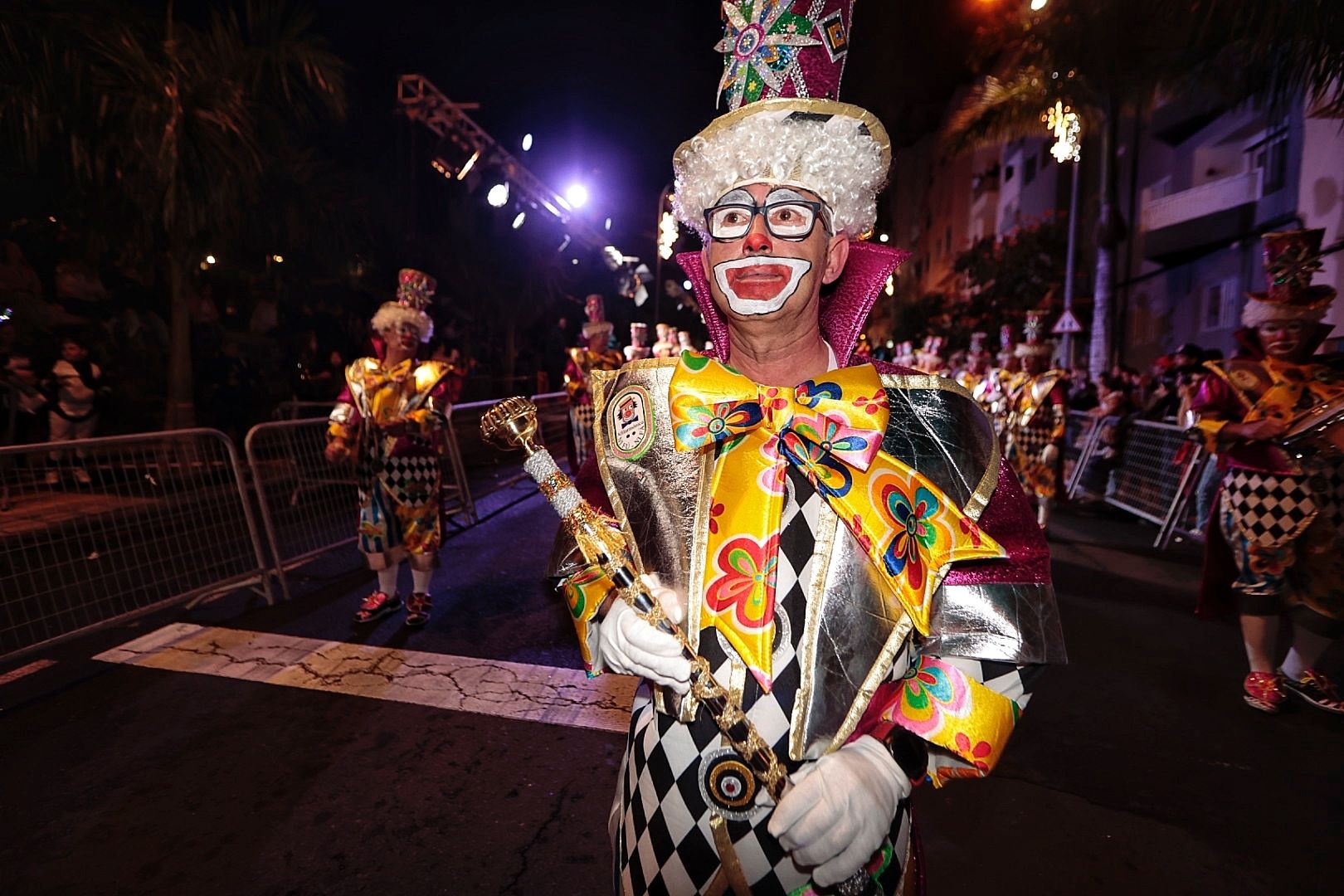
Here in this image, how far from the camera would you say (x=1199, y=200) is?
16.4 meters

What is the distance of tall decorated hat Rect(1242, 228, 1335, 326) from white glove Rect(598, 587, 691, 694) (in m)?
4.11

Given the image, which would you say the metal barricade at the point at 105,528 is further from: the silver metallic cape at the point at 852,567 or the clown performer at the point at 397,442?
the silver metallic cape at the point at 852,567

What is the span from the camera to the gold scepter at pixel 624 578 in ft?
4.25

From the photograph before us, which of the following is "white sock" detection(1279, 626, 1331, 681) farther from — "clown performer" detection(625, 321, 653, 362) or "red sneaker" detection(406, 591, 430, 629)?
"clown performer" detection(625, 321, 653, 362)

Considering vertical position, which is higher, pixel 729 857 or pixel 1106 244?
pixel 1106 244

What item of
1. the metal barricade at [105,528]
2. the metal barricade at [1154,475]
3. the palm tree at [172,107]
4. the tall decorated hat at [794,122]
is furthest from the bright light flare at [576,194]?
the tall decorated hat at [794,122]

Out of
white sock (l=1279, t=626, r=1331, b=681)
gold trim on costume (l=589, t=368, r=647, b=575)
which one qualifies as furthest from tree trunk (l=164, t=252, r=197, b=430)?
white sock (l=1279, t=626, r=1331, b=681)

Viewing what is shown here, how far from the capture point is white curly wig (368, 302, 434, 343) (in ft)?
16.5

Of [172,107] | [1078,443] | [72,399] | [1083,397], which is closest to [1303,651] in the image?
[1078,443]

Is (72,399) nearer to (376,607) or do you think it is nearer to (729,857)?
(376,607)

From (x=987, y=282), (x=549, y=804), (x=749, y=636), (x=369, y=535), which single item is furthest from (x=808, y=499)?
(x=987, y=282)

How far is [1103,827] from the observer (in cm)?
292

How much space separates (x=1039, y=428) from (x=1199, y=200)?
13.2 metres

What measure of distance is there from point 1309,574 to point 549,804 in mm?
4204
